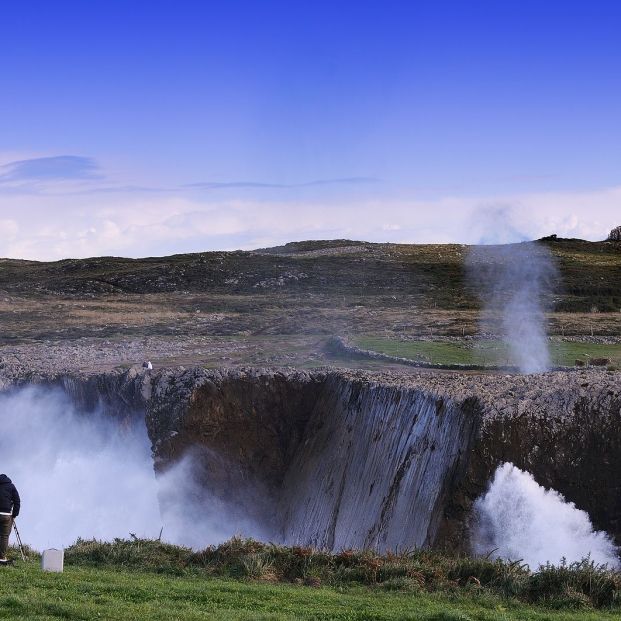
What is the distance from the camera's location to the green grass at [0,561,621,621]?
13.8m

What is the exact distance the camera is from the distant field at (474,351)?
3397cm

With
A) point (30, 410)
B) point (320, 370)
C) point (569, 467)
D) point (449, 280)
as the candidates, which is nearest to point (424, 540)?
point (569, 467)

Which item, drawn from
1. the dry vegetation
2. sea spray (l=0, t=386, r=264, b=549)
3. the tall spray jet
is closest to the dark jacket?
sea spray (l=0, t=386, r=264, b=549)

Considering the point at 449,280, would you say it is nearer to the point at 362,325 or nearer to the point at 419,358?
the point at 362,325

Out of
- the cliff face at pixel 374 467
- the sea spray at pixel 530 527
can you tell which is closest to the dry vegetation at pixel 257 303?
the cliff face at pixel 374 467

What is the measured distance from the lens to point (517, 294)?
7800cm

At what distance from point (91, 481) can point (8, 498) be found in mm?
16141

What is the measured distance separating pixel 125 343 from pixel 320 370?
20715 millimetres

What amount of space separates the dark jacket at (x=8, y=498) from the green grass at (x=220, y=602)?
1580 millimetres

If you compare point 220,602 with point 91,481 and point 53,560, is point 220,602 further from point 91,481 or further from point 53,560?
point 91,481

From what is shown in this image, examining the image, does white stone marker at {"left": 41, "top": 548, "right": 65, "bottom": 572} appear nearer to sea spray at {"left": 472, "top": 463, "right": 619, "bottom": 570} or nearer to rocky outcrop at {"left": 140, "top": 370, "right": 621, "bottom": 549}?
rocky outcrop at {"left": 140, "top": 370, "right": 621, "bottom": 549}

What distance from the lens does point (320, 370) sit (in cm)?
3256

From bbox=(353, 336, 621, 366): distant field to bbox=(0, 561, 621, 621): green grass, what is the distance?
17.5 m

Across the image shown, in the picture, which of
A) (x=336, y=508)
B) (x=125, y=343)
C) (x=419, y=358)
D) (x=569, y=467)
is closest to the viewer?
(x=569, y=467)
